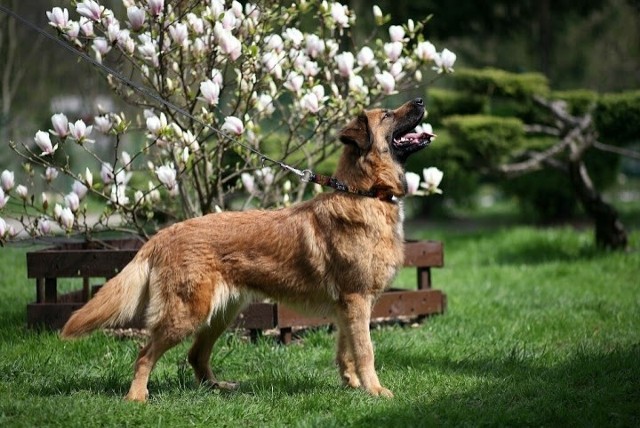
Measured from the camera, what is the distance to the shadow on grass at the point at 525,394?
195 inches

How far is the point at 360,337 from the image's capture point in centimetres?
570

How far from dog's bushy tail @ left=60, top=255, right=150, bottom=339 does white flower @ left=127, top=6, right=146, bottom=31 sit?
1.89 m

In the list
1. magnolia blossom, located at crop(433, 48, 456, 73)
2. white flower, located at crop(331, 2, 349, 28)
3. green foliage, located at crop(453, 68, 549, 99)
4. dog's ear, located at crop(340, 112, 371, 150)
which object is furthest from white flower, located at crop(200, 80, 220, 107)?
green foliage, located at crop(453, 68, 549, 99)

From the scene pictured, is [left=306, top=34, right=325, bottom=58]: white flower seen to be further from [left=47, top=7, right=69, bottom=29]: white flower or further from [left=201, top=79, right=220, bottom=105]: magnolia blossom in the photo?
[left=47, top=7, right=69, bottom=29]: white flower

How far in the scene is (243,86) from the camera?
7.41 meters

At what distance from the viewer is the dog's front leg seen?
568 cm

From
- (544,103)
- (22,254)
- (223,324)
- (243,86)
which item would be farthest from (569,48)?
(223,324)

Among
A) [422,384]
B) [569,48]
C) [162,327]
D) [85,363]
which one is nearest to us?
[162,327]

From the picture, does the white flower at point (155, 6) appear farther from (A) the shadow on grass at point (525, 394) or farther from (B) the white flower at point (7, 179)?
(A) the shadow on grass at point (525, 394)

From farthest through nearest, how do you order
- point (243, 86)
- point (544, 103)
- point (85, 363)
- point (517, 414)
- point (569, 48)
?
1. point (569, 48)
2. point (544, 103)
3. point (243, 86)
4. point (85, 363)
5. point (517, 414)

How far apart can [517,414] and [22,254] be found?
9181 millimetres

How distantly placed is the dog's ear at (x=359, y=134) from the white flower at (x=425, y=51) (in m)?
1.89

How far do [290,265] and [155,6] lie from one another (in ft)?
7.21

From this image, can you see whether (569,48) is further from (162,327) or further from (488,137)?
(162,327)
